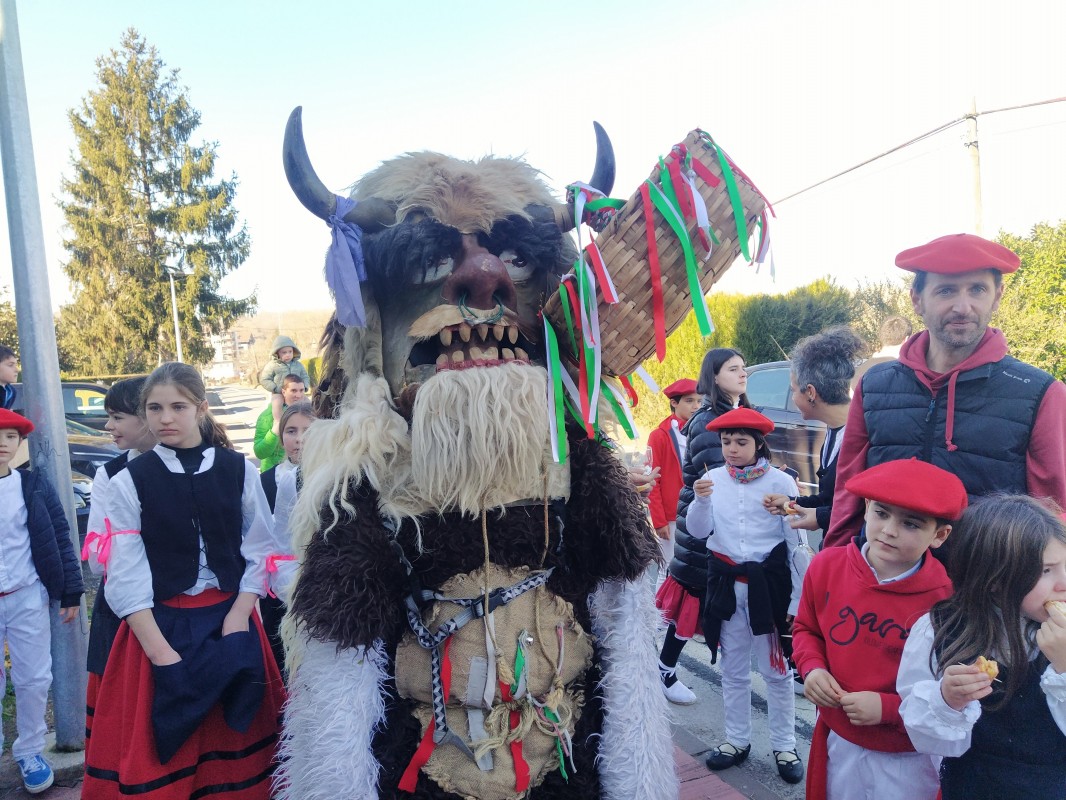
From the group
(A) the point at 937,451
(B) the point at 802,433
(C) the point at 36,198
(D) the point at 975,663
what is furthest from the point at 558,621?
(B) the point at 802,433

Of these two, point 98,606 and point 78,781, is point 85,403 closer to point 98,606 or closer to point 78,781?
point 78,781

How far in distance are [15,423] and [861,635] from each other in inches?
131

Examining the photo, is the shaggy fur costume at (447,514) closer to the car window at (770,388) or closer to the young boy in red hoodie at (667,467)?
the young boy in red hoodie at (667,467)

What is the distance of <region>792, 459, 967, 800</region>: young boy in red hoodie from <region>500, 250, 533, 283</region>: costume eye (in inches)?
40.7

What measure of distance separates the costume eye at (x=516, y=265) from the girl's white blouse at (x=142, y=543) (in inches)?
48.0

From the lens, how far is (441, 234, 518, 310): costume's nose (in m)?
1.63

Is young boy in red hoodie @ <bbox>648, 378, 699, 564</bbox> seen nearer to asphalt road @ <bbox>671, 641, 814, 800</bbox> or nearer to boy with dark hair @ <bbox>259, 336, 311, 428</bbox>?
asphalt road @ <bbox>671, 641, 814, 800</bbox>

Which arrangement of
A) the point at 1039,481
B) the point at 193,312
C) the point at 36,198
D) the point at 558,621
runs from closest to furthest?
1. the point at 558,621
2. the point at 1039,481
3. the point at 36,198
4. the point at 193,312

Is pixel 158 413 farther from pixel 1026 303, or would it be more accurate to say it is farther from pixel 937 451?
pixel 1026 303

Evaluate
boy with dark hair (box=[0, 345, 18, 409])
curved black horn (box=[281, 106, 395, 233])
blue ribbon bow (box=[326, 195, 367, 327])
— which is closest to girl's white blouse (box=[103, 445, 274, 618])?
blue ribbon bow (box=[326, 195, 367, 327])

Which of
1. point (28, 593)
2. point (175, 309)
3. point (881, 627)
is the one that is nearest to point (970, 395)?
point (881, 627)

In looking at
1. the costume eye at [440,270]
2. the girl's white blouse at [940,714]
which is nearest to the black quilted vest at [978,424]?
the girl's white blouse at [940,714]

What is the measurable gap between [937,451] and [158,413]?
2412 mm

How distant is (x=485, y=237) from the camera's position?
1.76 m
